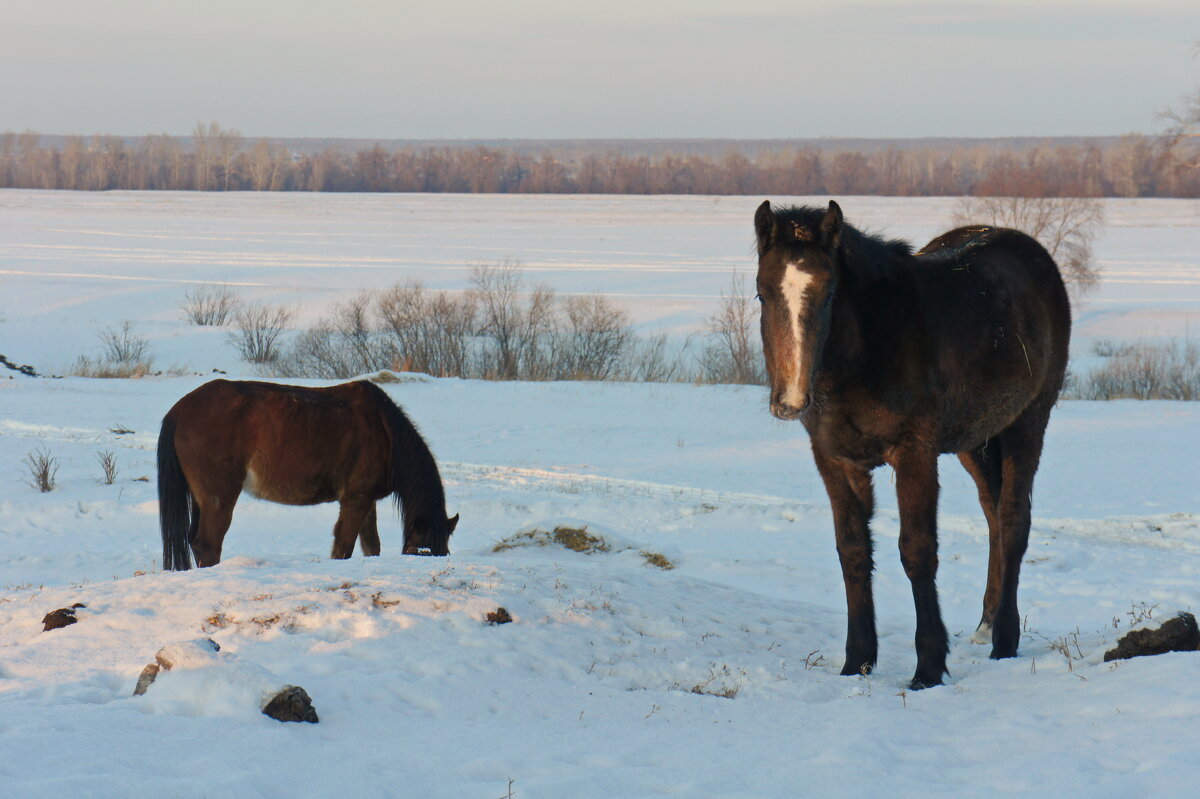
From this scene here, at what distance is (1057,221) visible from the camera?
42.5 m

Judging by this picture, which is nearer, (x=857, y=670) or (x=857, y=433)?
(x=857, y=433)

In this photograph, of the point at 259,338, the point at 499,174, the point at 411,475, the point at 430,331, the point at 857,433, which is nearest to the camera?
the point at 857,433

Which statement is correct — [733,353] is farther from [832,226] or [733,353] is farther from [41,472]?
[832,226]

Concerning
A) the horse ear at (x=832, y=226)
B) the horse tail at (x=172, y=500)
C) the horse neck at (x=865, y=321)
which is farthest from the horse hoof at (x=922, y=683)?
the horse tail at (x=172, y=500)

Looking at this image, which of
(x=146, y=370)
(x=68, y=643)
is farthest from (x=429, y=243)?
(x=68, y=643)

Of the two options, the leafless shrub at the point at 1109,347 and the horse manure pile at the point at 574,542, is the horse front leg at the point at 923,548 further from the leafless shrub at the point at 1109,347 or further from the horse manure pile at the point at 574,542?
the leafless shrub at the point at 1109,347

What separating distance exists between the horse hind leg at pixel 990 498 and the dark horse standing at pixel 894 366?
14.6 inches

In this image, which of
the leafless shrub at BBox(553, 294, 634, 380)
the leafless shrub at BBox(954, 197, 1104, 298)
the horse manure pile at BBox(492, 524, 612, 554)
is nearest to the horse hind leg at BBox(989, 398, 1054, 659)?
the horse manure pile at BBox(492, 524, 612, 554)

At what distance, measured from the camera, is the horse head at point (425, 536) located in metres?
8.03

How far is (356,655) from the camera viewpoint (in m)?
4.85

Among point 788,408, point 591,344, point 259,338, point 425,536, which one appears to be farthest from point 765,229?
point 259,338

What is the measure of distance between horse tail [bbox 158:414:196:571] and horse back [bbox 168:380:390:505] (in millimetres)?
66

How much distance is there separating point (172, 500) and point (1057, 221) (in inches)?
1631

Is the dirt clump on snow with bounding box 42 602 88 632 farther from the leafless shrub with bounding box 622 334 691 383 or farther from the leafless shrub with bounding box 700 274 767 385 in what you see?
the leafless shrub with bounding box 622 334 691 383
